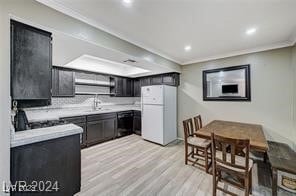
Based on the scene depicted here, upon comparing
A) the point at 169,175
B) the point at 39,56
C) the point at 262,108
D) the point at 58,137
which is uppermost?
the point at 39,56

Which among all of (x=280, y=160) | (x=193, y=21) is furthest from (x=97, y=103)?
(x=280, y=160)

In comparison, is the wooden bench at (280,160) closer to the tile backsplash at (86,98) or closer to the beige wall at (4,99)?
the beige wall at (4,99)

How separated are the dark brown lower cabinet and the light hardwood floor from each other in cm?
41

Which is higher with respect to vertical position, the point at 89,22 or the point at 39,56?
the point at 89,22

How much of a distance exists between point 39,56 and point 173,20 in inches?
75.0

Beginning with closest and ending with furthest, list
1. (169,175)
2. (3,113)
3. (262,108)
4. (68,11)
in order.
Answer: (3,113)
(68,11)
(169,175)
(262,108)

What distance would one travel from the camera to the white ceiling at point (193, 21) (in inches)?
72.4

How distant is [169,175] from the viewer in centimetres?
264

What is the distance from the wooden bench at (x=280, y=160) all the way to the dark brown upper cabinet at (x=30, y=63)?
3217 millimetres

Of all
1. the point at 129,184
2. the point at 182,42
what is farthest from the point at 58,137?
the point at 182,42

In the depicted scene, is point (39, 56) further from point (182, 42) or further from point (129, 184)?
point (182, 42)

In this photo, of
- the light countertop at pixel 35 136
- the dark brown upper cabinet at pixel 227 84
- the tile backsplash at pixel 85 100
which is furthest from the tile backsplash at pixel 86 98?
the dark brown upper cabinet at pixel 227 84

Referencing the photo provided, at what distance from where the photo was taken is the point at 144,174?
2.66 metres

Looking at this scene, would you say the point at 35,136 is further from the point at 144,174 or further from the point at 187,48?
the point at 187,48
